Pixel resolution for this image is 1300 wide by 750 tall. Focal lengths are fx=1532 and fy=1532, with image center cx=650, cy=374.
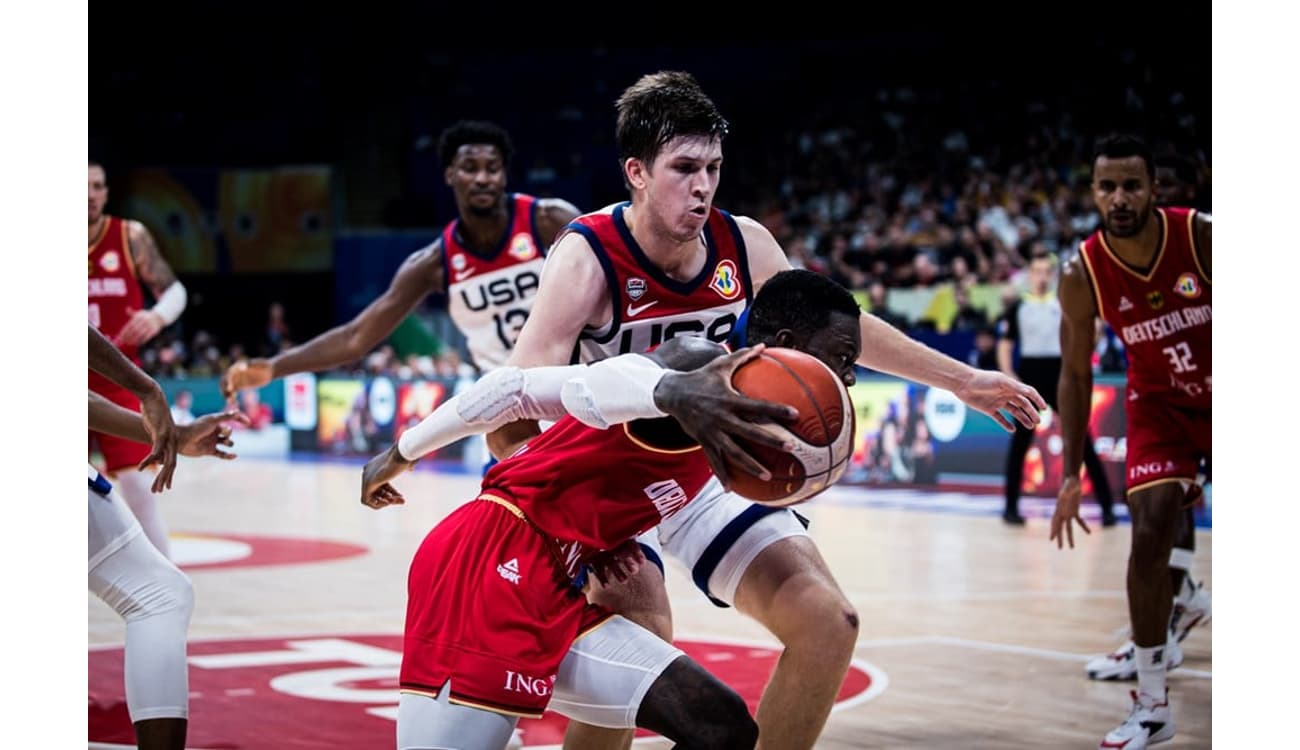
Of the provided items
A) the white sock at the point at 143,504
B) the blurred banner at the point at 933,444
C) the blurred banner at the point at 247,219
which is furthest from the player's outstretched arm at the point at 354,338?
the blurred banner at the point at 247,219

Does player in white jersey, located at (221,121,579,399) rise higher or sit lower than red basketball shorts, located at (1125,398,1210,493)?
higher

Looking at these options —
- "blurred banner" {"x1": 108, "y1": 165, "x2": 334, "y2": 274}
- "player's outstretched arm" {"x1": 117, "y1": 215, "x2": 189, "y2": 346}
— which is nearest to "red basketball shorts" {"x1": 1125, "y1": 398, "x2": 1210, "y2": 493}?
"player's outstretched arm" {"x1": 117, "y1": 215, "x2": 189, "y2": 346}

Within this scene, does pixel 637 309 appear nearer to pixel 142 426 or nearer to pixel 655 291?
pixel 655 291

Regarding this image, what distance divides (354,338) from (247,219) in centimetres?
2348

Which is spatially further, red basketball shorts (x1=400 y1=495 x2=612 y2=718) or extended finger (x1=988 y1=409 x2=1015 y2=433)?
extended finger (x1=988 y1=409 x2=1015 y2=433)

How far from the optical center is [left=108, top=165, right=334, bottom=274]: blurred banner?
28.1 metres

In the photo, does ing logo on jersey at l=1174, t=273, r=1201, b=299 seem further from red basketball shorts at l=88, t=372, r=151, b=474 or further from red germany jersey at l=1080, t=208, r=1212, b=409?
red basketball shorts at l=88, t=372, r=151, b=474

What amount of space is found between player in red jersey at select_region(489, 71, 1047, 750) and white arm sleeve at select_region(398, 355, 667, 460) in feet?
1.61

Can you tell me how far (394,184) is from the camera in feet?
95.8

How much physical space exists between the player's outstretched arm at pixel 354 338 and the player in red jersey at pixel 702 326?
2096 millimetres

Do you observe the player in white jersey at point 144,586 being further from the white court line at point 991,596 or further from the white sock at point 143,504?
the white court line at point 991,596

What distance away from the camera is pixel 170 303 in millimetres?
7254

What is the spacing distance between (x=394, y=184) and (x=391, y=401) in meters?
11.2

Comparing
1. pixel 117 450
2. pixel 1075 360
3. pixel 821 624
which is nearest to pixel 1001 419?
pixel 821 624
